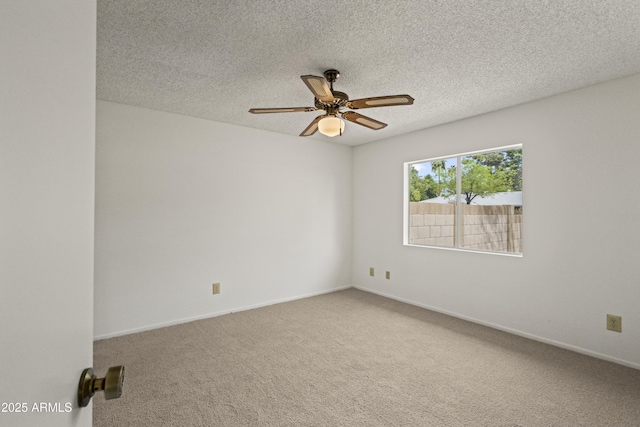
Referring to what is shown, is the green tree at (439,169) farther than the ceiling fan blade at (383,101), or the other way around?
the green tree at (439,169)

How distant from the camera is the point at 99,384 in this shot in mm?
582

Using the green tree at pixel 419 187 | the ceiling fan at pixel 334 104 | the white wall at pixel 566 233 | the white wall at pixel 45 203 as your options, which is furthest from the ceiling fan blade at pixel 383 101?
the green tree at pixel 419 187

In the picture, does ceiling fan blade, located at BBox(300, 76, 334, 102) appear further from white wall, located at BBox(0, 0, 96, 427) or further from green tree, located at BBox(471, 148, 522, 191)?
green tree, located at BBox(471, 148, 522, 191)

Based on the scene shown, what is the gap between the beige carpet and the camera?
1.84m

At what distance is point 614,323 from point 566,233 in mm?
783

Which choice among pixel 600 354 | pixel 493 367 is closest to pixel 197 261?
pixel 493 367

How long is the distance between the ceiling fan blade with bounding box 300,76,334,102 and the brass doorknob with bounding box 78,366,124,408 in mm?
1716

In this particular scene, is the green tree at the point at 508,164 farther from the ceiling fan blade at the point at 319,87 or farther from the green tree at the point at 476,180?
the ceiling fan blade at the point at 319,87

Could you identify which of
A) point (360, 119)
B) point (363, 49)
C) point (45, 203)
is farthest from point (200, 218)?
point (45, 203)

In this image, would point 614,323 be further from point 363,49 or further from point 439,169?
point 363,49

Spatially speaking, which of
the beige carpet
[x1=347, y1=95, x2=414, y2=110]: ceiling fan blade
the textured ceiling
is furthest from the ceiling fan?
the beige carpet

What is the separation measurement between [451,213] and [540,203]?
1.01 meters

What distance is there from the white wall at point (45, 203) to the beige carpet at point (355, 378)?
1615 millimetres

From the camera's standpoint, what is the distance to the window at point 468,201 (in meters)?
3.27
